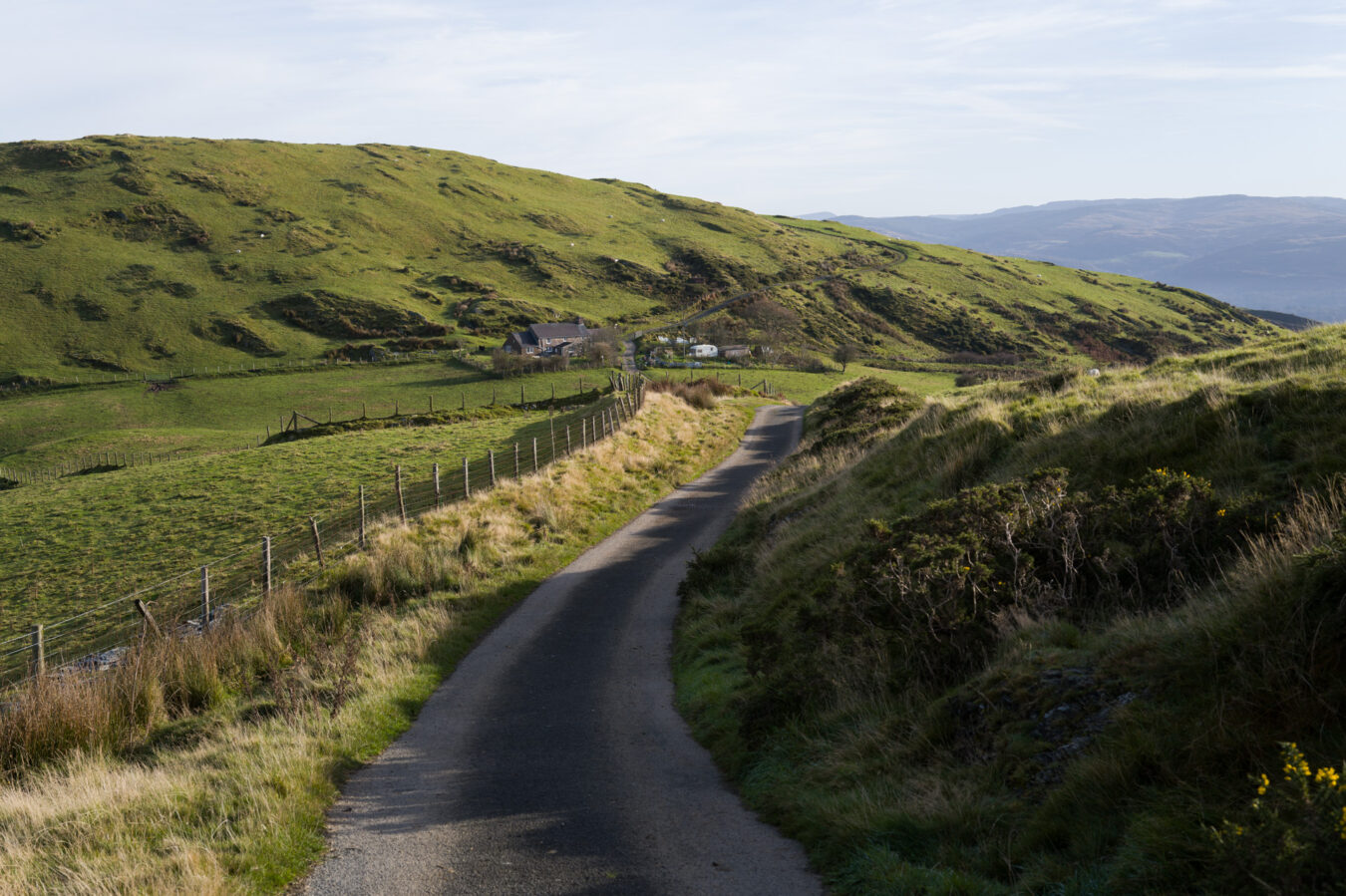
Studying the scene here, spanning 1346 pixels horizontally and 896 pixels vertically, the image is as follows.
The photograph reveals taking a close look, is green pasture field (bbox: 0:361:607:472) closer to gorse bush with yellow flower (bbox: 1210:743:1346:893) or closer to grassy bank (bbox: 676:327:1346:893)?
grassy bank (bbox: 676:327:1346:893)

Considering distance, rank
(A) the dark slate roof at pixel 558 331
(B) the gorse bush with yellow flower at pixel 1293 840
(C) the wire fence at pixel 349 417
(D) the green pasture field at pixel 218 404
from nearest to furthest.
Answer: (B) the gorse bush with yellow flower at pixel 1293 840, (C) the wire fence at pixel 349 417, (D) the green pasture field at pixel 218 404, (A) the dark slate roof at pixel 558 331

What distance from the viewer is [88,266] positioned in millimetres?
113688

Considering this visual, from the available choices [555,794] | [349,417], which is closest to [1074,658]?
[555,794]

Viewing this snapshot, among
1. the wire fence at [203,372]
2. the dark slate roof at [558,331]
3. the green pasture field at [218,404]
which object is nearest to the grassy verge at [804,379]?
the green pasture field at [218,404]

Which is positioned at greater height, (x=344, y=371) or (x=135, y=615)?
(x=344, y=371)

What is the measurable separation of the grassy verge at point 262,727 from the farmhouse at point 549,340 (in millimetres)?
85117

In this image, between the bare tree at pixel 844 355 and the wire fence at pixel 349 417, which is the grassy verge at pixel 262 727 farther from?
the bare tree at pixel 844 355

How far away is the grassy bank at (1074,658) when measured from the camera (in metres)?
5.45

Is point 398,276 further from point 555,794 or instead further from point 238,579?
point 555,794

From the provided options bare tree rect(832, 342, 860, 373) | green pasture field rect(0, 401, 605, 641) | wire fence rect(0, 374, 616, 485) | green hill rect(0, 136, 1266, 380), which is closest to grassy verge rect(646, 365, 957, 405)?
bare tree rect(832, 342, 860, 373)

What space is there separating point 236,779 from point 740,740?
5.42 m

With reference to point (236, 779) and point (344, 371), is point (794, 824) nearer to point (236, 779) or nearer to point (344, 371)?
→ point (236, 779)

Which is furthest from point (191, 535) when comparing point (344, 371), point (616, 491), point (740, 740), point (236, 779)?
point (344, 371)

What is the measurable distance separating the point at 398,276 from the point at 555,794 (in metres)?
134
